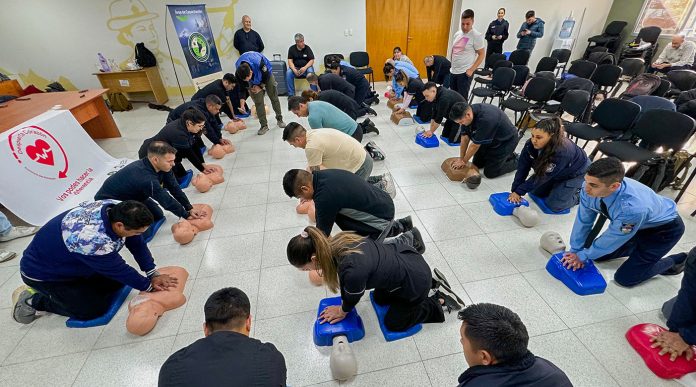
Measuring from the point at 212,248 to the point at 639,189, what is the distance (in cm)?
326

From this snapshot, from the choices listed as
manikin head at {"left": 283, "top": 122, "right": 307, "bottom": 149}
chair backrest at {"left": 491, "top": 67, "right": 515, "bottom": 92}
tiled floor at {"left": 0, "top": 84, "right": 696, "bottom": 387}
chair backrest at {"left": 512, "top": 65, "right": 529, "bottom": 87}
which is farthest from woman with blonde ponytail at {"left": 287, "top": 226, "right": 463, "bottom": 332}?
chair backrest at {"left": 512, "top": 65, "right": 529, "bottom": 87}

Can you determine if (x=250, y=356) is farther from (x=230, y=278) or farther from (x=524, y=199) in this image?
(x=524, y=199)

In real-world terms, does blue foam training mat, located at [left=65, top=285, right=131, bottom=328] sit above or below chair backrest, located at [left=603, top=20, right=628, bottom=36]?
below

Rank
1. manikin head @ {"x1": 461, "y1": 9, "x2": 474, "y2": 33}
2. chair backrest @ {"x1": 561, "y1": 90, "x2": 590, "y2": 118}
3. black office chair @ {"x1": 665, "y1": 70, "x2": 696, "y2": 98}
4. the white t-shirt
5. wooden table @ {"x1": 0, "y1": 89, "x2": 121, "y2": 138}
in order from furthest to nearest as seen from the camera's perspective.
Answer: the white t-shirt → manikin head @ {"x1": 461, "y1": 9, "x2": 474, "y2": 33} → black office chair @ {"x1": 665, "y1": 70, "x2": 696, "y2": 98} → chair backrest @ {"x1": 561, "y1": 90, "x2": 590, "y2": 118} → wooden table @ {"x1": 0, "y1": 89, "x2": 121, "y2": 138}

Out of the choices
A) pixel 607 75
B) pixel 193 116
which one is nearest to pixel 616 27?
pixel 607 75

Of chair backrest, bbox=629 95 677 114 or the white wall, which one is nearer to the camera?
chair backrest, bbox=629 95 677 114

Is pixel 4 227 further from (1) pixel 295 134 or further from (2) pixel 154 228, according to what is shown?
(1) pixel 295 134

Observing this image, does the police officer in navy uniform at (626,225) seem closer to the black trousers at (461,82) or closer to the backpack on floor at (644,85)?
the backpack on floor at (644,85)

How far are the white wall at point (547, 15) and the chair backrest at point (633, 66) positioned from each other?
9.76ft

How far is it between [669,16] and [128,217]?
11.1 m

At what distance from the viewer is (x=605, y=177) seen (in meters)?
1.77

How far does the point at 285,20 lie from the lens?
6.83 meters

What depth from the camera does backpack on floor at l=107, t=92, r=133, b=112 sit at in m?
6.40

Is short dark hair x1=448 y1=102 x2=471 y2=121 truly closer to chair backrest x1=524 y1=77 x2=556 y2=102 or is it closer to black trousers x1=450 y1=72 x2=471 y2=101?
chair backrest x1=524 y1=77 x2=556 y2=102
